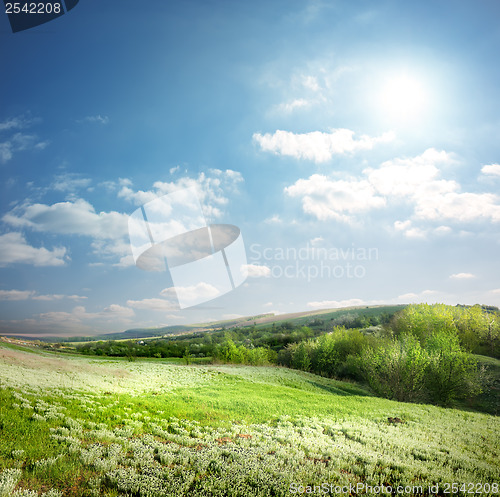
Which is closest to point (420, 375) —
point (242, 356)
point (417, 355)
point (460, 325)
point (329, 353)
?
point (417, 355)

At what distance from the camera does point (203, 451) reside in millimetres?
10172

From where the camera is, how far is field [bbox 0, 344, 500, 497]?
7.70 metres

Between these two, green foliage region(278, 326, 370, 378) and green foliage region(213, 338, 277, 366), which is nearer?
green foliage region(278, 326, 370, 378)

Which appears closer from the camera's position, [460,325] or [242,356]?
[242,356]

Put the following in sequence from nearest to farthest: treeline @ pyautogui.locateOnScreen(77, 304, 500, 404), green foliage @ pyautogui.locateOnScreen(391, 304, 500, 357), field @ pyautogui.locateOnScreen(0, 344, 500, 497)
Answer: field @ pyautogui.locateOnScreen(0, 344, 500, 497) < treeline @ pyautogui.locateOnScreen(77, 304, 500, 404) < green foliage @ pyautogui.locateOnScreen(391, 304, 500, 357)

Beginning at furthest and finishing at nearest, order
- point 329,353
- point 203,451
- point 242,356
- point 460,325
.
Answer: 1. point 460,325
2. point 242,356
3. point 329,353
4. point 203,451

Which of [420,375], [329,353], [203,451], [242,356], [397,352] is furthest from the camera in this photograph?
[242,356]

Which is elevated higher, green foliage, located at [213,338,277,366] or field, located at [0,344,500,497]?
field, located at [0,344,500,497]

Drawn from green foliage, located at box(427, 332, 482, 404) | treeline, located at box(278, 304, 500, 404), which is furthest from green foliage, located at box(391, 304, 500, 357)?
green foliage, located at box(427, 332, 482, 404)

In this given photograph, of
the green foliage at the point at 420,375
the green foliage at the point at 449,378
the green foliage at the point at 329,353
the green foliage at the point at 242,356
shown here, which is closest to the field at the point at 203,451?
the green foliage at the point at 420,375

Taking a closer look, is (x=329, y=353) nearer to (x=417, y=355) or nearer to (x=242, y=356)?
(x=242, y=356)

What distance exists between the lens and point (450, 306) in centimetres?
8494

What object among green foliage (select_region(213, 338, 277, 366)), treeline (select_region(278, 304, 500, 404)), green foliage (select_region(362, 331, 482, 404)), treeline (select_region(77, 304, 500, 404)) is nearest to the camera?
green foliage (select_region(362, 331, 482, 404))

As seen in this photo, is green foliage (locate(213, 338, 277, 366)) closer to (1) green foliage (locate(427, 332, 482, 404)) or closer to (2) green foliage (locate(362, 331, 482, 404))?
(2) green foliage (locate(362, 331, 482, 404))
